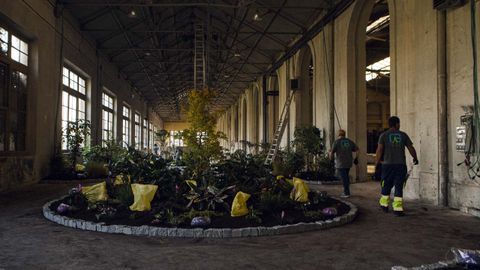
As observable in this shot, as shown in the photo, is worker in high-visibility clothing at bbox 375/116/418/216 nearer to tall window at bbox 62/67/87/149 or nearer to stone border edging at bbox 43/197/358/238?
stone border edging at bbox 43/197/358/238

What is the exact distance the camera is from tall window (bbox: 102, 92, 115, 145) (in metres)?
18.8

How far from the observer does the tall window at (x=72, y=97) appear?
1302 cm

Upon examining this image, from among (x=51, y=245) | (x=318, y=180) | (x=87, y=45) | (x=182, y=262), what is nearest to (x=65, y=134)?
(x=87, y=45)

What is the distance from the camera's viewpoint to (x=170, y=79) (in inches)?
1034

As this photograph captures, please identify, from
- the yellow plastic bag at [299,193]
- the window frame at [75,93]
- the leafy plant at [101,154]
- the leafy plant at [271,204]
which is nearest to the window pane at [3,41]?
the window frame at [75,93]

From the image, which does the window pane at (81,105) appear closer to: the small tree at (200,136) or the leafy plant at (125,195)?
the small tree at (200,136)

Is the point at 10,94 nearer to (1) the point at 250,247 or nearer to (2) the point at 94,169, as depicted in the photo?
(2) the point at 94,169

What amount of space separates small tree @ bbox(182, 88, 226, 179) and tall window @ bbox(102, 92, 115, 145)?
39.6ft

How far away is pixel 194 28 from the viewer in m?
17.7

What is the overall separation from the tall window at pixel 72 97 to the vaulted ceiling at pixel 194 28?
1.91 meters

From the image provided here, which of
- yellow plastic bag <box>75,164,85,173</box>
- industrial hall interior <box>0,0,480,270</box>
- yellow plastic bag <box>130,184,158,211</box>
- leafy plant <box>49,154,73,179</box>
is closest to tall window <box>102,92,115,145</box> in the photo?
industrial hall interior <box>0,0,480,270</box>

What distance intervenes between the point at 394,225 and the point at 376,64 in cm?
1840

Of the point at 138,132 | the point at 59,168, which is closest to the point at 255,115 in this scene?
the point at 138,132

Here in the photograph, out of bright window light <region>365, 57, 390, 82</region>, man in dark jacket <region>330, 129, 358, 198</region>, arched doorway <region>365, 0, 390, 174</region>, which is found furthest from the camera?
bright window light <region>365, 57, 390, 82</region>
